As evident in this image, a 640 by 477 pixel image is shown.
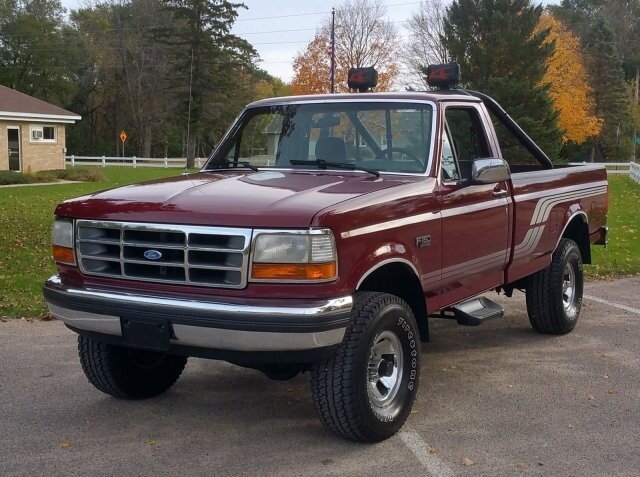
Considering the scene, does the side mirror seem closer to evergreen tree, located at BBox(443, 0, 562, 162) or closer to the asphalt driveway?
the asphalt driveway

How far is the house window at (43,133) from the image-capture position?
116 ft

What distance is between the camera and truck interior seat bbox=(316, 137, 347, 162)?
17.3 feet

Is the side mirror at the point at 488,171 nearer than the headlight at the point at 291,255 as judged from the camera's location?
No

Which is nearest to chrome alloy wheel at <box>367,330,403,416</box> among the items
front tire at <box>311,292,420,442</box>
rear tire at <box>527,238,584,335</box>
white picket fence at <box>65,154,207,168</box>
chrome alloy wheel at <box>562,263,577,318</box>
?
front tire at <box>311,292,420,442</box>

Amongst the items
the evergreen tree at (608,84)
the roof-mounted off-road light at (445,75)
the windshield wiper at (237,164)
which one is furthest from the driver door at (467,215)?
the evergreen tree at (608,84)

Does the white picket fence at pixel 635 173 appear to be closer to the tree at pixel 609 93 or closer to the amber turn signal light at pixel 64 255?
the tree at pixel 609 93

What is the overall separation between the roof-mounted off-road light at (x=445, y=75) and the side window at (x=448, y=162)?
948 mm

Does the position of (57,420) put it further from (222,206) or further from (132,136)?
(132,136)

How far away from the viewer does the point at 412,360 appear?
459 cm

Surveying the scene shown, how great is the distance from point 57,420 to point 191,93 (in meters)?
54.3

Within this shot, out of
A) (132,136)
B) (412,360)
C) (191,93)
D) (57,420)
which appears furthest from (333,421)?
(132,136)

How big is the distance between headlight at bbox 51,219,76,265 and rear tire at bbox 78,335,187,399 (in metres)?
0.60

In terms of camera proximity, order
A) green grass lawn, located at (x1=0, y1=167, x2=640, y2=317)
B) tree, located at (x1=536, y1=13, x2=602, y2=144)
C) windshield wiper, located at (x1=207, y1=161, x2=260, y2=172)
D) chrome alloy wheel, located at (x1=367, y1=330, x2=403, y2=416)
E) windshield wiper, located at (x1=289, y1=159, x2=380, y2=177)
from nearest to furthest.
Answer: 1. chrome alloy wheel, located at (x1=367, y1=330, x2=403, y2=416)
2. windshield wiper, located at (x1=289, y1=159, x2=380, y2=177)
3. windshield wiper, located at (x1=207, y1=161, x2=260, y2=172)
4. green grass lawn, located at (x1=0, y1=167, x2=640, y2=317)
5. tree, located at (x1=536, y1=13, x2=602, y2=144)

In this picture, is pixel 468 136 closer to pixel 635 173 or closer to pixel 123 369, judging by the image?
pixel 123 369
